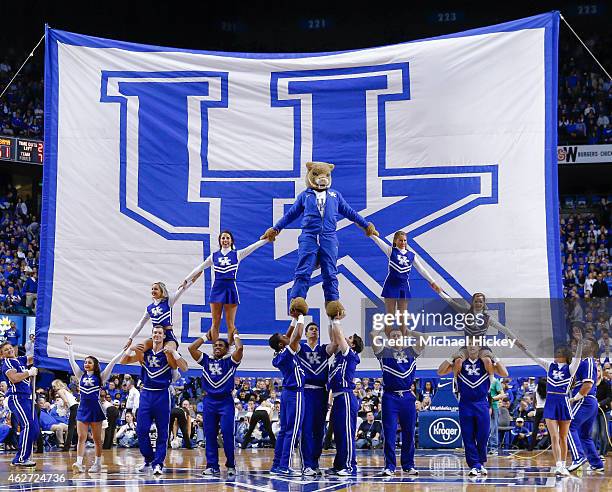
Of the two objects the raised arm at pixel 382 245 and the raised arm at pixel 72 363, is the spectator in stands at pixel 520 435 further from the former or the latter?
the raised arm at pixel 72 363

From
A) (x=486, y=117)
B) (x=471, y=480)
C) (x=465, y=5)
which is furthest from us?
(x=465, y=5)

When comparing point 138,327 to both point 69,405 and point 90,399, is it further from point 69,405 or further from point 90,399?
point 69,405

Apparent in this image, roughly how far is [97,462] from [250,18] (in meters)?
24.3

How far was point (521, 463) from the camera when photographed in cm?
1402

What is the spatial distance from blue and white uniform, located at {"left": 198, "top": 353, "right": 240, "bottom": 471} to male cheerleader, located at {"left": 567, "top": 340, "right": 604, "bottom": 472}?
14.3 feet

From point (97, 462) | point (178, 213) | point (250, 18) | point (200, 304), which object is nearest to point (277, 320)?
point (200, 304)

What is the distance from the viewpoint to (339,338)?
36.1ft

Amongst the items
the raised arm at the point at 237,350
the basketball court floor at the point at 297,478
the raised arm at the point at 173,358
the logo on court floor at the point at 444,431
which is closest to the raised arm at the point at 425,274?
the basketball court floor at the point at 297,478

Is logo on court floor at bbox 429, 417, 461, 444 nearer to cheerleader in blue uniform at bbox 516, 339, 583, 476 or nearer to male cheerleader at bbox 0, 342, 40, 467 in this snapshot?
cheerleader in blue uniform at bbox 516, 339, 583, 476

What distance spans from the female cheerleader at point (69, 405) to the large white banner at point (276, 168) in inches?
171

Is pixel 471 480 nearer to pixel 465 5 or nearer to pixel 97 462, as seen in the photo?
pixel 97 462

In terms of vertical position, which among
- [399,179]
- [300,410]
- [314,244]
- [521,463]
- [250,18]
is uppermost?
[250,18]

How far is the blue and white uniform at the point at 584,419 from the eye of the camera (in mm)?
12453
